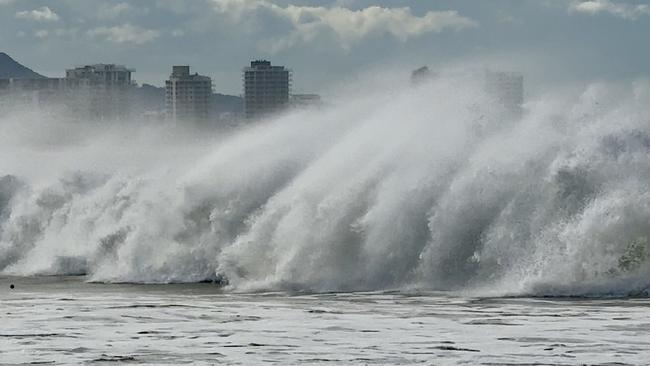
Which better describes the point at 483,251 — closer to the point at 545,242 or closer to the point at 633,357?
the point at 545,242

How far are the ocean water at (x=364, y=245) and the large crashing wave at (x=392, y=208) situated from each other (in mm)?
56

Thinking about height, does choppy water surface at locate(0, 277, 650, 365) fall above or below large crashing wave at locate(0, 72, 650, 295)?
below

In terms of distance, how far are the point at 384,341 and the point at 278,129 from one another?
2143cm

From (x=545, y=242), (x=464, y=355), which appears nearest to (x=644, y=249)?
(x=545, y=242)

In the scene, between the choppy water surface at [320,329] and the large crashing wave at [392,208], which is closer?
the choppy water surface at [320,329]

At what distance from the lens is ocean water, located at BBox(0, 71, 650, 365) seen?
24.7 metres

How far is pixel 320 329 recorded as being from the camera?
25875mm

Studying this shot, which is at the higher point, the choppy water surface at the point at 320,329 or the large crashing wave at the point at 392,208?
the large crashing wave at the point at 392,208

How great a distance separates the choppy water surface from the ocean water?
2.6 inches

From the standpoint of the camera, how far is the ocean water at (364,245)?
24656 mm

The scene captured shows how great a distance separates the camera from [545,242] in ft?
105

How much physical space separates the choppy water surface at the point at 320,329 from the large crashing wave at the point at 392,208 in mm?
1824

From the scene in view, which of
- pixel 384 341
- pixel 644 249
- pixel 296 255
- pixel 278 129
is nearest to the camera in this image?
pixel 384 341

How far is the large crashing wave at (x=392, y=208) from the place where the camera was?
3216 cm
